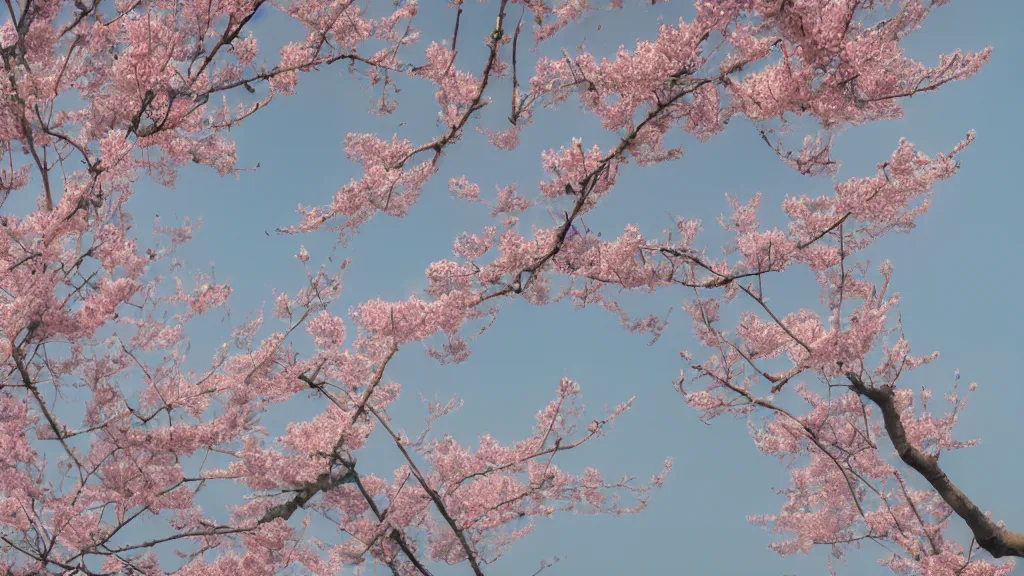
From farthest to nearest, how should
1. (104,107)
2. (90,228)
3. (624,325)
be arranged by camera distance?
1. (624,325)
2. (104,107)
3. (90,228)

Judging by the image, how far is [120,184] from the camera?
476 centimetres

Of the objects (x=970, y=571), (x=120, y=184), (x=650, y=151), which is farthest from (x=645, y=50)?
(x=970, y=571)

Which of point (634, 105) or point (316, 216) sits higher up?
point (316, 216)

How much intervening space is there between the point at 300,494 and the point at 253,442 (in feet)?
1.85

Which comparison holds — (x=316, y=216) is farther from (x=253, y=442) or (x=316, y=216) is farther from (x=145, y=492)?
(x=145, y=492)

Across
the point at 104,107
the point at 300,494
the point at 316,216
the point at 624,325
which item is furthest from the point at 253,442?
the point at 624,325

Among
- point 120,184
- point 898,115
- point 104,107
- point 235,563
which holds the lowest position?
point 898,115

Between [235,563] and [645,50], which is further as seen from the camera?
[235,563]

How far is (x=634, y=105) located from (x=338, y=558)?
3973 millimetres

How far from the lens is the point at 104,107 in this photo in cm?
489

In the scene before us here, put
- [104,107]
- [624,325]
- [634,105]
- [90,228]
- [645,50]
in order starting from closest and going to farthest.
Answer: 1. [645,50]
2. [634,105]
3. [90,228]
4. [104,107]
5. [624,325]

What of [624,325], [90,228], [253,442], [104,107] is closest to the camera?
[90,228]

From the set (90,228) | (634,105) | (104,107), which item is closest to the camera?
(634,105)

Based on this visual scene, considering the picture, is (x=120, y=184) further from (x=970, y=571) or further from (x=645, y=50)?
(x=970, y=571)
